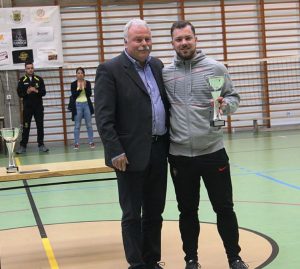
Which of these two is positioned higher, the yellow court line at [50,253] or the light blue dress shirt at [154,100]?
the light blue dress shirt at [154,100]

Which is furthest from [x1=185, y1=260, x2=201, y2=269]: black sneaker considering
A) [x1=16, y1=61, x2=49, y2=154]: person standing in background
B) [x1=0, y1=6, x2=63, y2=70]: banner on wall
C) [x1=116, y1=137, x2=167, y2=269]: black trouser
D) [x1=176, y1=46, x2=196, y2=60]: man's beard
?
[x1=0, y1=6, x2=63, y2=70]: banner on wall

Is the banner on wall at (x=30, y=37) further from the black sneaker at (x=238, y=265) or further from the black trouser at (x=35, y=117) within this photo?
the black sneaker at (x=238, y=265)

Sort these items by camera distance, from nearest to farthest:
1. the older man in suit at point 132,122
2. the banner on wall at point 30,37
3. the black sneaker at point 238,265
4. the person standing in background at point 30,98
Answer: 1. the older man in suit at point 132,122
2. the black sneaker at point 238,265
3. the person standing in background at point 30,98
4. the banner on wall at point 30,37

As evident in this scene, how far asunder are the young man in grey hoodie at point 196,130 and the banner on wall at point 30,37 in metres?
10.5

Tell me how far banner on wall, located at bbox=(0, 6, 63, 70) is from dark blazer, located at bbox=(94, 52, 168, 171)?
34.5ft

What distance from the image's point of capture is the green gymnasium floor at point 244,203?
15.2ft

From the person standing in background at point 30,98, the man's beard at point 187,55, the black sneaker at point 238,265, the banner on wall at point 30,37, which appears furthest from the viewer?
the banner on wall at point 30,37

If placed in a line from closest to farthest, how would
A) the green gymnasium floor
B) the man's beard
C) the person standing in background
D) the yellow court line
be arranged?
the man's beard < the yellow court line < the green gymnasium floor < the person standing in background

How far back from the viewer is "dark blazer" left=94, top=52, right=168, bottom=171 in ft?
11.0

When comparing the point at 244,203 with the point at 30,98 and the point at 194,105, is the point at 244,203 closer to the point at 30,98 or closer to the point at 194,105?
the point at 194,105

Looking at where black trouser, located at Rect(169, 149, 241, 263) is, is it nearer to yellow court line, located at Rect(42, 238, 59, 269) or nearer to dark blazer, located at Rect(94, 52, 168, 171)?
dark blazer, located at Rect(94, 52, 168, 171)

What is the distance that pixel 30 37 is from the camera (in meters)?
13.6

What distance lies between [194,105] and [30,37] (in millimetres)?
10797

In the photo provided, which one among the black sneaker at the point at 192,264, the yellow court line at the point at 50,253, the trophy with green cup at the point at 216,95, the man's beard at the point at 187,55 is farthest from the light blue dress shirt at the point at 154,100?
the yellow court line at the point at 50,253
